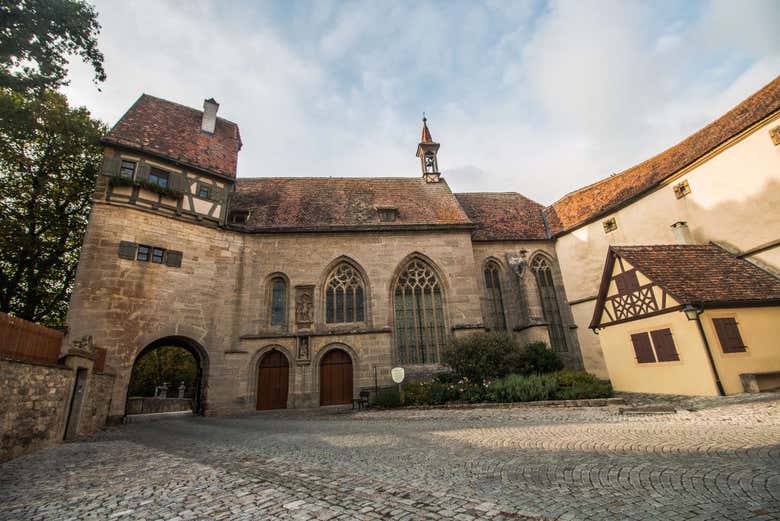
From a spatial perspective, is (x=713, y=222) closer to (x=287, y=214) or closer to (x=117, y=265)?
(x=287, y=214)

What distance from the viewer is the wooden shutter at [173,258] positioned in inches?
554

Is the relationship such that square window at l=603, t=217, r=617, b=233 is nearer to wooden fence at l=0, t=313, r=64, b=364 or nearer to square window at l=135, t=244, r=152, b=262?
square window at l=135, t=244, r=152, b=262

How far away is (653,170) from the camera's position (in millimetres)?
16031

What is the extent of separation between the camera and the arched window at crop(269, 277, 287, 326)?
15906 millimetres

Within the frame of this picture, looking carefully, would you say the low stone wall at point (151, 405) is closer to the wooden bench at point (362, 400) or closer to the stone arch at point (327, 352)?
the stone arch at point (327, 352)

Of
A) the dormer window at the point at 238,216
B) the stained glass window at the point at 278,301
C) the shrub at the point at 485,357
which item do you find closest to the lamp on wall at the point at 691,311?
the shrub at the point at 485,357

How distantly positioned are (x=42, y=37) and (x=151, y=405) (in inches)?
875

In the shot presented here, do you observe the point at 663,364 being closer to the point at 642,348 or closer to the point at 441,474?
the point at 642,348

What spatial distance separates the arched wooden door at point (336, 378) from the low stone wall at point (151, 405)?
46.6 feet

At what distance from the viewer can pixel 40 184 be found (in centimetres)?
1584

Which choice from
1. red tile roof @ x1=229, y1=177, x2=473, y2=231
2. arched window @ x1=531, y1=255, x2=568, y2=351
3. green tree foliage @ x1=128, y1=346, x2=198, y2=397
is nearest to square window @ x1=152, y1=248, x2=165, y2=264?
red tile roof @ x1=229, y1=177, x2=473, y2=231

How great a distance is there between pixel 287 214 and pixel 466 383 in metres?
11.5

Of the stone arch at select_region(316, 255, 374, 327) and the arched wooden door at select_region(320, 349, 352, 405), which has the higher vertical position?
the stone arch at select_region(316, 255, 374, 327)

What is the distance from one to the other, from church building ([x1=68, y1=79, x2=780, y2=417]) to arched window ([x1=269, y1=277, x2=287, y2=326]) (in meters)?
0.08
